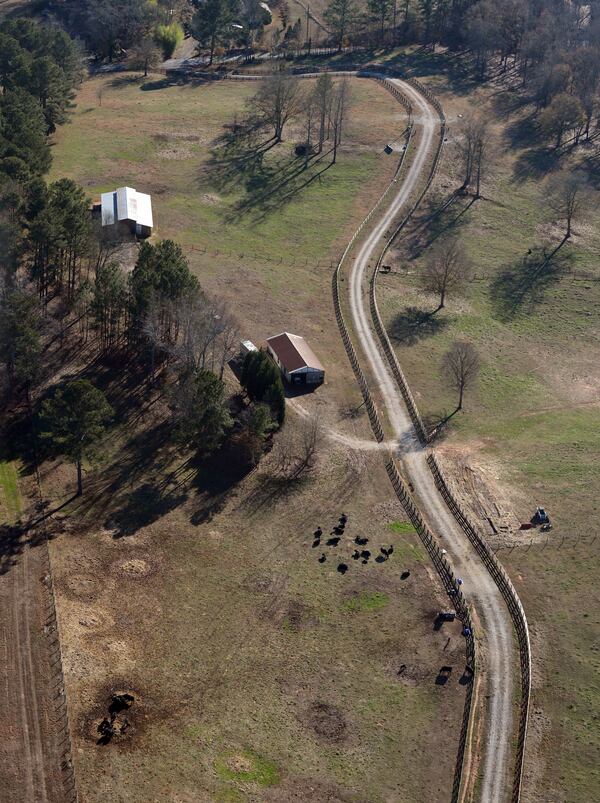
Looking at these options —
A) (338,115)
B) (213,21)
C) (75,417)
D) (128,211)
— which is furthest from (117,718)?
(213,21)

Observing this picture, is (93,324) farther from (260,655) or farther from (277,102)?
(277,102)

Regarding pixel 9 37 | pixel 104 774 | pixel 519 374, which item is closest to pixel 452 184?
pixel 519 374

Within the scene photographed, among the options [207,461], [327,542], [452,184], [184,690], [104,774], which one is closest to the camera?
[104,774]

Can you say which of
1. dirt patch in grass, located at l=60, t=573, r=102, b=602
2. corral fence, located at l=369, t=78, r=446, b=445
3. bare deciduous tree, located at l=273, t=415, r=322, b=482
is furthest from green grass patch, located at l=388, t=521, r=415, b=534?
dirt patch in grass, located at l=60, t=573, r=102, b=602

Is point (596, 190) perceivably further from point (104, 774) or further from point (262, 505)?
point (104, 774)

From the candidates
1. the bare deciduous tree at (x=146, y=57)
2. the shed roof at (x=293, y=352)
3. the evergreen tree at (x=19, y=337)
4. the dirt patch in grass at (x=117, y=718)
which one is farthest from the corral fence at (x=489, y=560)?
the bare deciduous tree at (x=146, y=57)

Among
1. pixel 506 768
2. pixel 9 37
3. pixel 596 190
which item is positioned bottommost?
pixel 506 768

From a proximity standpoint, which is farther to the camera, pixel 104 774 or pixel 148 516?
pixel 148 516
